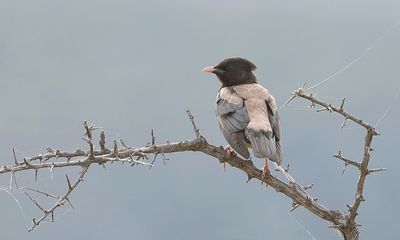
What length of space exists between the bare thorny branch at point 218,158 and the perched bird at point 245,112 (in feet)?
0.59

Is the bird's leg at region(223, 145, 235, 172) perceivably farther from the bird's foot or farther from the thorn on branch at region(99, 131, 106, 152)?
the thorn on branch at region(99, 131, 106, 152)

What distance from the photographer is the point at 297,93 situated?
5781mm

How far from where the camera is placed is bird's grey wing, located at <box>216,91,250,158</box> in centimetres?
617

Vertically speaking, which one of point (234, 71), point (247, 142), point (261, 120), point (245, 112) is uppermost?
point (234, 71)

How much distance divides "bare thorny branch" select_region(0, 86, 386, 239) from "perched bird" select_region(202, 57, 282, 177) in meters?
0.18

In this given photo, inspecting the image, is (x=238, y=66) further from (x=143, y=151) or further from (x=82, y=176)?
(x=82, y=176)

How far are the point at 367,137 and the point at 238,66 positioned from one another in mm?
2523

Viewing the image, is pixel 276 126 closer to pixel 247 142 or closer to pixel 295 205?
pixel 247 142

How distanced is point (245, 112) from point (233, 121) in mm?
176

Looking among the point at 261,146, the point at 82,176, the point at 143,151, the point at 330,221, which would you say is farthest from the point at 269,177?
the point at 82,176

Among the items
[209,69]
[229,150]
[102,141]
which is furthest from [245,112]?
[102,141]

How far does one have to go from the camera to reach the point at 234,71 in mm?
7664

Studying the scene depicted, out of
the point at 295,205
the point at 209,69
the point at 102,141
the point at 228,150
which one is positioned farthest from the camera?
the point at 209,69

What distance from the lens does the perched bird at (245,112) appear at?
20.2 ft
